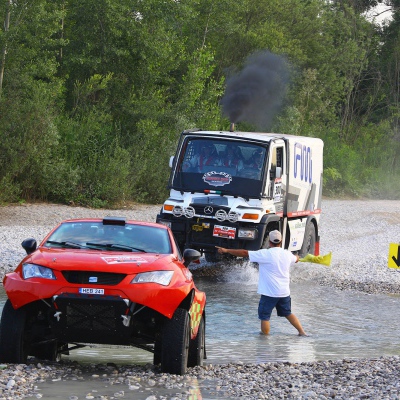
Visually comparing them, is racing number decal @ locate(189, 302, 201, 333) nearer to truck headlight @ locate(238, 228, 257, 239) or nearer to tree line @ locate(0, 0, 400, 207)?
truck headlight @ locate(238, 228, 257, 239)

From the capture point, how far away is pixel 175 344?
8.23 metres

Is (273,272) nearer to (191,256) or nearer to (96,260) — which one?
(191,256)

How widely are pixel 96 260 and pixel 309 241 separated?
12.8 meters

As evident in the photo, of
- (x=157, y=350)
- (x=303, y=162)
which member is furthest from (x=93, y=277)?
(x=303, y=162)

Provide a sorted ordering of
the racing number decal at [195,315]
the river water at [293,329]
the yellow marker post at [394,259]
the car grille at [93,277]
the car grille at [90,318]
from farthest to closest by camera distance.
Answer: the yellow marker post at [394,259] → the river water at [293,329] → the racing number decal at [195,315] → the car grille at [93,277] → the car grille at [90,318]

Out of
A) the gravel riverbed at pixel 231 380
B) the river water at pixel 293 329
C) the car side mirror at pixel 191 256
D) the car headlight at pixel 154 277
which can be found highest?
the car side mirror at pixel 191 256

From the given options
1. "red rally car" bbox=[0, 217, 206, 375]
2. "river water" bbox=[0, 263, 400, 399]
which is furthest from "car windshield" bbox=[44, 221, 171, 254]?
"river water" bbox=[0, 263, 400, 399]

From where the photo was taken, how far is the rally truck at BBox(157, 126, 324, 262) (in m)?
17.1

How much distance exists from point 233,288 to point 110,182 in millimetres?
16836

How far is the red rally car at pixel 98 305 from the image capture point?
26.5ft

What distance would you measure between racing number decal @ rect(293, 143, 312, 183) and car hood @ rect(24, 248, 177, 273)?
1068cm

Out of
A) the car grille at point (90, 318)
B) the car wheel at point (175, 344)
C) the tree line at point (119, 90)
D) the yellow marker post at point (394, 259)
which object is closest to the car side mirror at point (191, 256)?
the car wheel at point (175, 344)

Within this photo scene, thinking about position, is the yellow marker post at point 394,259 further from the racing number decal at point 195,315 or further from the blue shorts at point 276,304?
the racing number decal at point 195,315

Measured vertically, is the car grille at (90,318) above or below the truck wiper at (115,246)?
below
